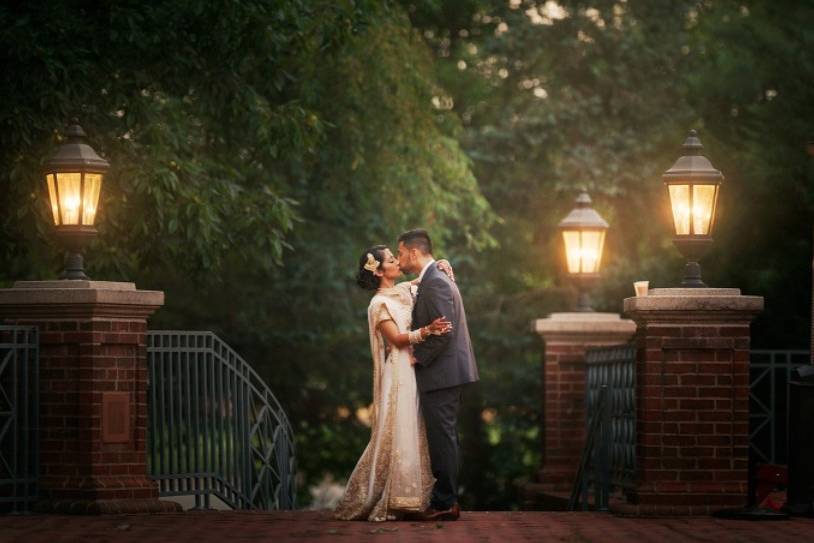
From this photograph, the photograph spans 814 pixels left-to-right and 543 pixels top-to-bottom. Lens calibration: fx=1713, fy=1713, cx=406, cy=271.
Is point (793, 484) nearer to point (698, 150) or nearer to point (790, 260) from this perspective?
point (698, 150)

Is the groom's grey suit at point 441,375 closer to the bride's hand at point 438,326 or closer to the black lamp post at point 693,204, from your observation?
the bride's hand at point 438,326

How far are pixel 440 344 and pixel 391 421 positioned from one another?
630 millimetres

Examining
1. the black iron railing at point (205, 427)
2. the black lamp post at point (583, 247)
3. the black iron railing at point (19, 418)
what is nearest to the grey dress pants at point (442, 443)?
the black iron railing at point (205, 427)

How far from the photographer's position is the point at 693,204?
12.6m

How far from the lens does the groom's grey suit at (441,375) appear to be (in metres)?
11.5

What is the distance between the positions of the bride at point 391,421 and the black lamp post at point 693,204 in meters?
1.89

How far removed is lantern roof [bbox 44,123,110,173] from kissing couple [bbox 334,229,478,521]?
2.65 metres

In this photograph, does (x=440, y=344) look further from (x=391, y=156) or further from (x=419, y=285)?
(x=391, y=156)

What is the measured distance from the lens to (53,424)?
12.3 m

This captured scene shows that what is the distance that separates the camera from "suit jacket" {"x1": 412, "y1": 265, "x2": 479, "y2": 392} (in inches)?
456

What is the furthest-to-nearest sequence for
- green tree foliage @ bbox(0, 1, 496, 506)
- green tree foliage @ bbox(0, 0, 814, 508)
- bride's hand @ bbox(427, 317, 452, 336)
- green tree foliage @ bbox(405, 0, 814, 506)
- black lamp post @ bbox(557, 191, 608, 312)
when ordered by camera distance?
green tree foliage @ bbox(405, 0, 814, 506)
green tree foliage @ bbox(0, 0, 814, 508)
green tree foliage @ bbox(0, 1, 496, 506)
black lamp post @ bbox(557, 191, 608, 312)
bride's hand @ bbox(427, 317, 452, 336)

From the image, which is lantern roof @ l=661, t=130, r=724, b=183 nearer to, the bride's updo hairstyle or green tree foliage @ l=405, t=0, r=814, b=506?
the bride's updo hairstyle

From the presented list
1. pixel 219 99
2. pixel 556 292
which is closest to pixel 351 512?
pixel 219 99

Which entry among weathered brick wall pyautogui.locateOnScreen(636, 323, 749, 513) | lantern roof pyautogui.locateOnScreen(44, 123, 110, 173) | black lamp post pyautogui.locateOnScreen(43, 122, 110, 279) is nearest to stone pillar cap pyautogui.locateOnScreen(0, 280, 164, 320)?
black lamp post pyautogui.locateOnScreen(43, 122, 110, 279)
